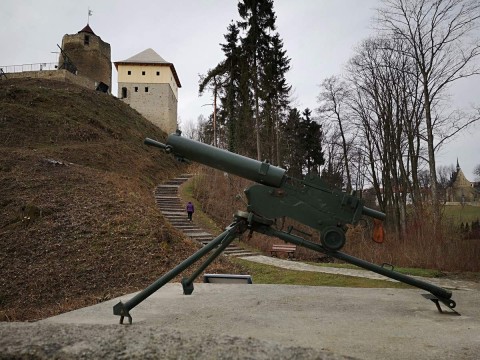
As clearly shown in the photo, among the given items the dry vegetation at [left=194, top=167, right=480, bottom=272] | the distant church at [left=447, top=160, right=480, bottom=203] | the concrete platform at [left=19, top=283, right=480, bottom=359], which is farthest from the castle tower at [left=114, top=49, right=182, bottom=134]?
the distant church at [left=447, top=160, right=480, bottom=203]

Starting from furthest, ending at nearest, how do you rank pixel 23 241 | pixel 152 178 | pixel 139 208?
pixel 152 178
pixel 139 208
pixel 23 241

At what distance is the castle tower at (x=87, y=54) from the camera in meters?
48.5

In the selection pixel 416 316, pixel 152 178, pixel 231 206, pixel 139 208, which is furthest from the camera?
pixel 152 178

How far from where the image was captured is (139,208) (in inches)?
612

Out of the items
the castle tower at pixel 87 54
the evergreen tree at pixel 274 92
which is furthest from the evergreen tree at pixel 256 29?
the castle tower at pixel 87 54

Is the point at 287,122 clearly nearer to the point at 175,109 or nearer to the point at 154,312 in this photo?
the point at 175,109

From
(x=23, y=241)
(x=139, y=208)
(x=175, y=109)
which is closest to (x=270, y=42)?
(x=139, y=208)

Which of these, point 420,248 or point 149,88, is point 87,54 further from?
point 420,248

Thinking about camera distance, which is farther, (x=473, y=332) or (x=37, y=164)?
(x=37, y=164)

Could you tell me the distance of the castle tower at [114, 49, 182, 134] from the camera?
48.6 m

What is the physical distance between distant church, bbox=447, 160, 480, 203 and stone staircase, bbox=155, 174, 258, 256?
5651 cm

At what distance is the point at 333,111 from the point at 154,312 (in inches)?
1035

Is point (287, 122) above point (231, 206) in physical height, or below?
above

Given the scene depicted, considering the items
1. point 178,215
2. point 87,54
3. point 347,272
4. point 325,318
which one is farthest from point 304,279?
point 87,54
